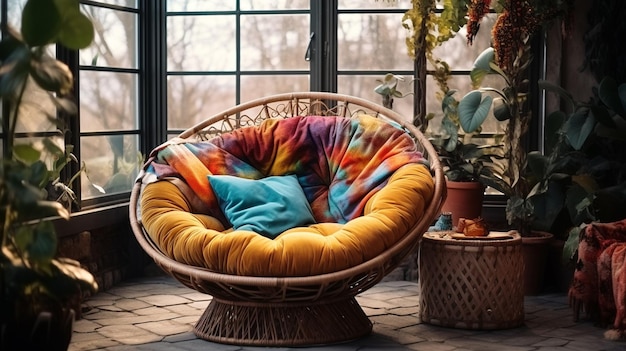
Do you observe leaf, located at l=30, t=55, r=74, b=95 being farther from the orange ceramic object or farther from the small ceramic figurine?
the small ceramic figurine

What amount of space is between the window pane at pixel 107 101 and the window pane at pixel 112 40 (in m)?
0.06

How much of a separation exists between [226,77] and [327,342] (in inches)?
82.1

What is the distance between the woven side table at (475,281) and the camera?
4.11 m

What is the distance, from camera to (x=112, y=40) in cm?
519

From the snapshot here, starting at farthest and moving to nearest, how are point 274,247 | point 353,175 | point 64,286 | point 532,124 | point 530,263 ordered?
point 532,124, point 530,263, point 353,175, point 274,247, point 64,286

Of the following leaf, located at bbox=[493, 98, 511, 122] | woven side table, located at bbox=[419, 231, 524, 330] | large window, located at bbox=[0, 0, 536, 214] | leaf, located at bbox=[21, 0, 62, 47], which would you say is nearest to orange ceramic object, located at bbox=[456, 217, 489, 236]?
woven side table, located at bbox=[419, 231, 524, 330]

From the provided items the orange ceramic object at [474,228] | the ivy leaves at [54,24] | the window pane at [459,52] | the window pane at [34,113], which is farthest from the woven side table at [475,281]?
the ivy leaves at [54,24]

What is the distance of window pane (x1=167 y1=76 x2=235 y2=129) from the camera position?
18.1 feet

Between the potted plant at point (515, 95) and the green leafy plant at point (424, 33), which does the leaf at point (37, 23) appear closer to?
the potted plant at point (515, 95)

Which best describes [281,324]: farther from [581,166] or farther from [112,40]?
[112,40]

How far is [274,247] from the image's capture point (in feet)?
12.1

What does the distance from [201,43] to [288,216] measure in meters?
1.70

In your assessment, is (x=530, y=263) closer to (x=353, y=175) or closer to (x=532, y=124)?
(x=532, y=124)

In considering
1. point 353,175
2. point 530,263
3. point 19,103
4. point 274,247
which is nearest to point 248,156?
point 353,175
